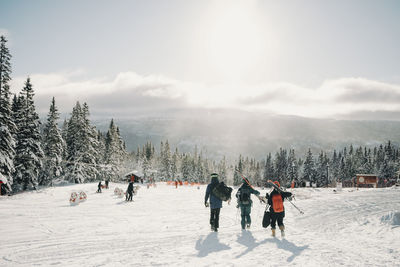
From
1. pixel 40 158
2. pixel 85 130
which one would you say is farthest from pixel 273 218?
pixel 85 130

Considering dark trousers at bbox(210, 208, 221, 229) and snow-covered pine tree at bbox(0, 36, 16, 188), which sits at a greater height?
snow-covered pine tree at bbox(0, 36, 16, 188)

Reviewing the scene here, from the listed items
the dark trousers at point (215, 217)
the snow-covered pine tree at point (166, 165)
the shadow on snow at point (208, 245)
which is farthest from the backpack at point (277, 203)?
the snow-covered pine tree at point (166, 165)

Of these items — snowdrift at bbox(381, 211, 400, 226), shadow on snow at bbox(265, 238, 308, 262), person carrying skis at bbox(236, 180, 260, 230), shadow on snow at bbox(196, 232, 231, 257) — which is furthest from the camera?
snowdrift at bbox(381, 211, 400, 226)

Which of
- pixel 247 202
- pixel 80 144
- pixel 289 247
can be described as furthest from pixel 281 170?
pixel 289 247

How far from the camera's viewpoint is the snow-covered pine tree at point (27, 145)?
109 ft

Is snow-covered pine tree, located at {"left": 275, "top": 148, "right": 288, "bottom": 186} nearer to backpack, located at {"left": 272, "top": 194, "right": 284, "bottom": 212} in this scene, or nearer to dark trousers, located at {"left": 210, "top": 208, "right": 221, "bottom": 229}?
dark trousers, located at {"left": 210, "top": 208, "right": 221, "bottom": 229}

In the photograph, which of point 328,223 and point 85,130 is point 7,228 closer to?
point 328,223

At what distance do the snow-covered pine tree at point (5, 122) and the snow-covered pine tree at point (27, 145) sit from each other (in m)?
4.50

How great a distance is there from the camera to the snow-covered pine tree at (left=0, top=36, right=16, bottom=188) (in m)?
27.5

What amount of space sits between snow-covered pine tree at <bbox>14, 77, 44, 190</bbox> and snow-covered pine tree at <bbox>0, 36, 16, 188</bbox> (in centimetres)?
450

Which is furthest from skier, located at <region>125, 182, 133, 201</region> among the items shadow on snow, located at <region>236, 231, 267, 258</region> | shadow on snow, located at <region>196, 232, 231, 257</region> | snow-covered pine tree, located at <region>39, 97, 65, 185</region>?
snow-covered pine tree, located at <region>39, 97, 65, 185</region>

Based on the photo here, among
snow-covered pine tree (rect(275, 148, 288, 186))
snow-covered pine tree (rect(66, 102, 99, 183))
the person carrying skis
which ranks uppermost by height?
snow-covered pine tree (rect(66, 102, 99, 183))

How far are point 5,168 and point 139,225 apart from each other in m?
24.5

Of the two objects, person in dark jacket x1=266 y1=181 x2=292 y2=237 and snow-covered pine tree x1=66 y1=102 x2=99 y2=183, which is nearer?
person in dark jacket x1=266 y1=181 x2=292 y2=237
